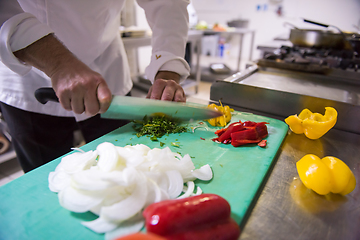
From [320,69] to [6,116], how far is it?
222cm

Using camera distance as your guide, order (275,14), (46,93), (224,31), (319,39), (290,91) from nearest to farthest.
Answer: (46,93) < (290,91) < (319,39) < (224,31) < (275,14)

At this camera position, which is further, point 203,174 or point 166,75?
point 166,75


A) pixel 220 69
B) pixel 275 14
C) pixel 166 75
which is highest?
pixel 275 14

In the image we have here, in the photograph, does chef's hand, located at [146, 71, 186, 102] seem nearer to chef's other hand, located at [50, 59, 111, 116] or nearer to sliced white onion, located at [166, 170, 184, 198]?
chef's other hand, located at [50, 59, 111, 116]

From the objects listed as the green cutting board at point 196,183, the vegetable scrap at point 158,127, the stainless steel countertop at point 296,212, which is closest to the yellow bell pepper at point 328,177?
the stainless steel countertop at point 296,212

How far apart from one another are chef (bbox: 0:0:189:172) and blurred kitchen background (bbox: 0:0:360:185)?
3.63ft

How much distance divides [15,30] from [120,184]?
2.46 ft

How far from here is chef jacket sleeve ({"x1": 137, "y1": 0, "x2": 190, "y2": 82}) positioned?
136 cm

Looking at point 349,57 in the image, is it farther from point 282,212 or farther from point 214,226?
point 214,226

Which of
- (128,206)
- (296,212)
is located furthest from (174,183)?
(296,212)

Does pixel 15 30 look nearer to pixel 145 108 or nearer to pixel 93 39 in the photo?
pixel 93 39

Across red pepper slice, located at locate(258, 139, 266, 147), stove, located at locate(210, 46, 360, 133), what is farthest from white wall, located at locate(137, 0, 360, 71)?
red pepper slice, located at locate(258, 139, 266, 147)

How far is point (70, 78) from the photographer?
0.88 metres

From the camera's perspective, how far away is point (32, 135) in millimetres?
1352
